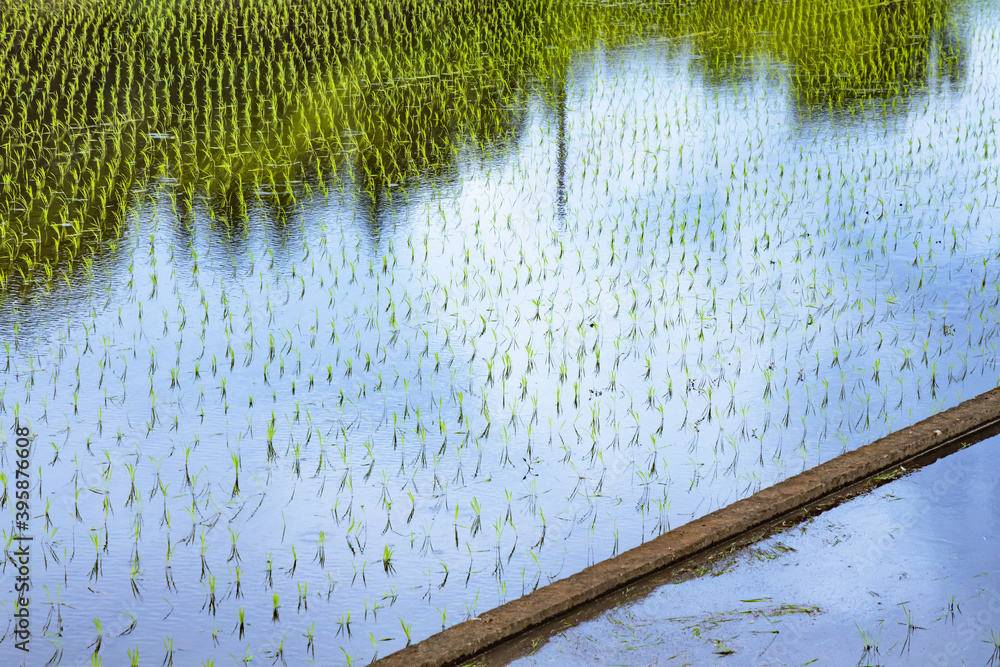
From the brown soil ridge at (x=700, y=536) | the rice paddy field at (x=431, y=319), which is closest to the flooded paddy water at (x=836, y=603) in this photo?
the brown soil ridge at (x=700, y=536)

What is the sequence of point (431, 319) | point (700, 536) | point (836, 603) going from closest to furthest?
point (836, 603) < point (700, 536) < point (431, 319)

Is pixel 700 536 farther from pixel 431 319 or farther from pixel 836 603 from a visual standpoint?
pixel 431 319

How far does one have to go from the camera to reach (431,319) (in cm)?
424

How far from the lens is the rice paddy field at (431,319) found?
2.72 meters

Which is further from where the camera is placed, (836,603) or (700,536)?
(700,536)

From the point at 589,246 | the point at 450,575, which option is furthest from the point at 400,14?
the point at 450,575

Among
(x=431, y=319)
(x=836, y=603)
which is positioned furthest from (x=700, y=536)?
(x=431, y=319)

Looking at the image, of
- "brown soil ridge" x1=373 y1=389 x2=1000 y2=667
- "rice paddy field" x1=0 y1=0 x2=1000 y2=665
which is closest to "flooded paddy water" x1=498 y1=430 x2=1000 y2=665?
"brown soil ridge" x1=373 y1=389 x2=1000 y2=667

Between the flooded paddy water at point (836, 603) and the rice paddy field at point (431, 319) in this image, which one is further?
the rice paddy field at point (431, 319)

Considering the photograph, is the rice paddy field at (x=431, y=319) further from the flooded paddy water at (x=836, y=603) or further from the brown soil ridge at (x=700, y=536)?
the flooded paddy water at (x=836, y=603)

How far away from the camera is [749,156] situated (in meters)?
6.30

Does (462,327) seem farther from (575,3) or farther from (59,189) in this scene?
(575,3)

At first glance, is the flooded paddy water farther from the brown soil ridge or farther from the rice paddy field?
the rice paddy field

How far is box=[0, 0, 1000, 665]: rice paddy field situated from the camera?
272 cm
